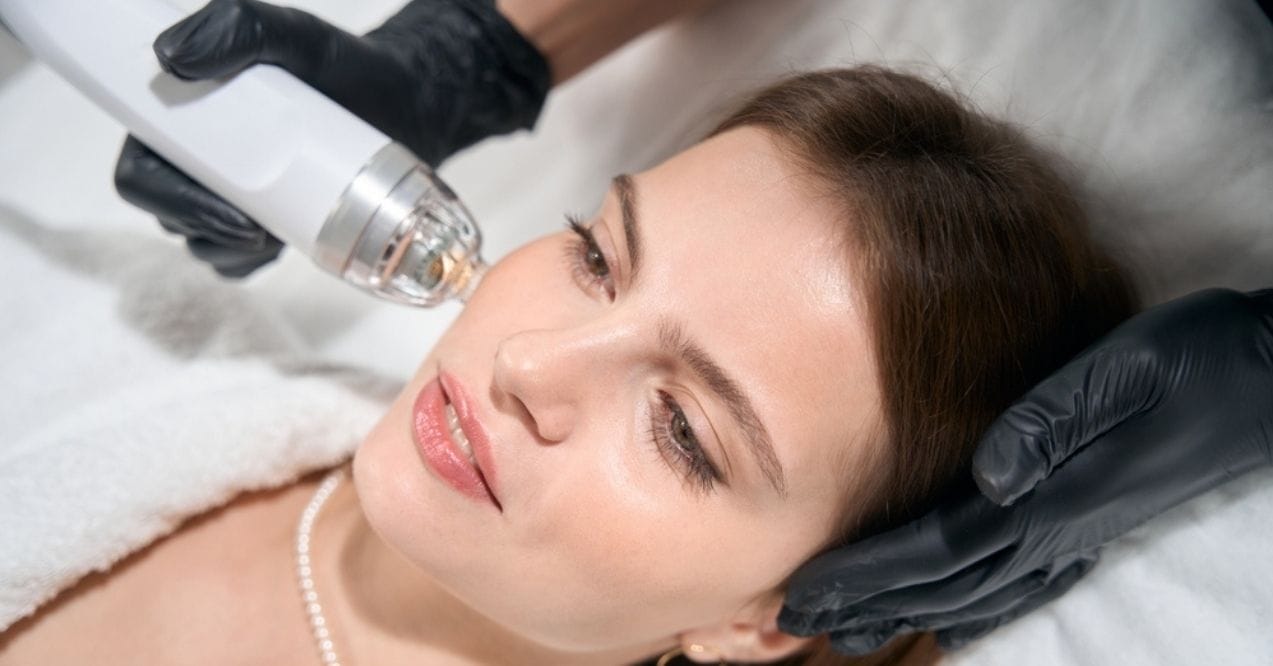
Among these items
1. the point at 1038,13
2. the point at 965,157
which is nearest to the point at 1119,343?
the point at 965,157

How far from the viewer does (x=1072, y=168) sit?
1.19 m

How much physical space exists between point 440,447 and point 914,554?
0.46 metres

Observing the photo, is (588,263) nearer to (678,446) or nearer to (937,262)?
(678,446)

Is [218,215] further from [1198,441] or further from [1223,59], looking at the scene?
[1223,59]

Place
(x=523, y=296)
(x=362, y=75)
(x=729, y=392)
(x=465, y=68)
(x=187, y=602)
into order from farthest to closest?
(x=465, y=68), (x=362, y=75), (x=187, y=602), (x=523, y=296), (x=729, y=392)

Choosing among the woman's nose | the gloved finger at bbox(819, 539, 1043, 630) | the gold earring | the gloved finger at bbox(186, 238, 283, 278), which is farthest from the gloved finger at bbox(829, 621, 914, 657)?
the gloved finger at bbox(186, 238, 283, 278)

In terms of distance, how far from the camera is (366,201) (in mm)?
1014

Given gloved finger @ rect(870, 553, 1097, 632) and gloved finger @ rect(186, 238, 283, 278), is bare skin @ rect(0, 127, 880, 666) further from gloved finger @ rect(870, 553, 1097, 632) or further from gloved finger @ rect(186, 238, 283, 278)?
gloved finger @ rect(186, 238, 283, 278)

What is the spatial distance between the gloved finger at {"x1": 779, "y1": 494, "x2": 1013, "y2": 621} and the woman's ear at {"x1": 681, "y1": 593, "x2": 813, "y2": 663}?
0.28 feet

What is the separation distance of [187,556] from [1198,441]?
3.49ft

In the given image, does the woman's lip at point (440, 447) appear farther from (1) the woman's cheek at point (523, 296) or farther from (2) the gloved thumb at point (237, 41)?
(2) the gloved thumb at point (237, 41)

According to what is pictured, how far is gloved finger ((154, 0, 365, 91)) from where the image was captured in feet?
3.27

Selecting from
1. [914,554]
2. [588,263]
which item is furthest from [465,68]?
[914,554]

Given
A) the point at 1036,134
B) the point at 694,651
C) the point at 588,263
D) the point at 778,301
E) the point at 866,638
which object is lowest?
the point at 694,651
